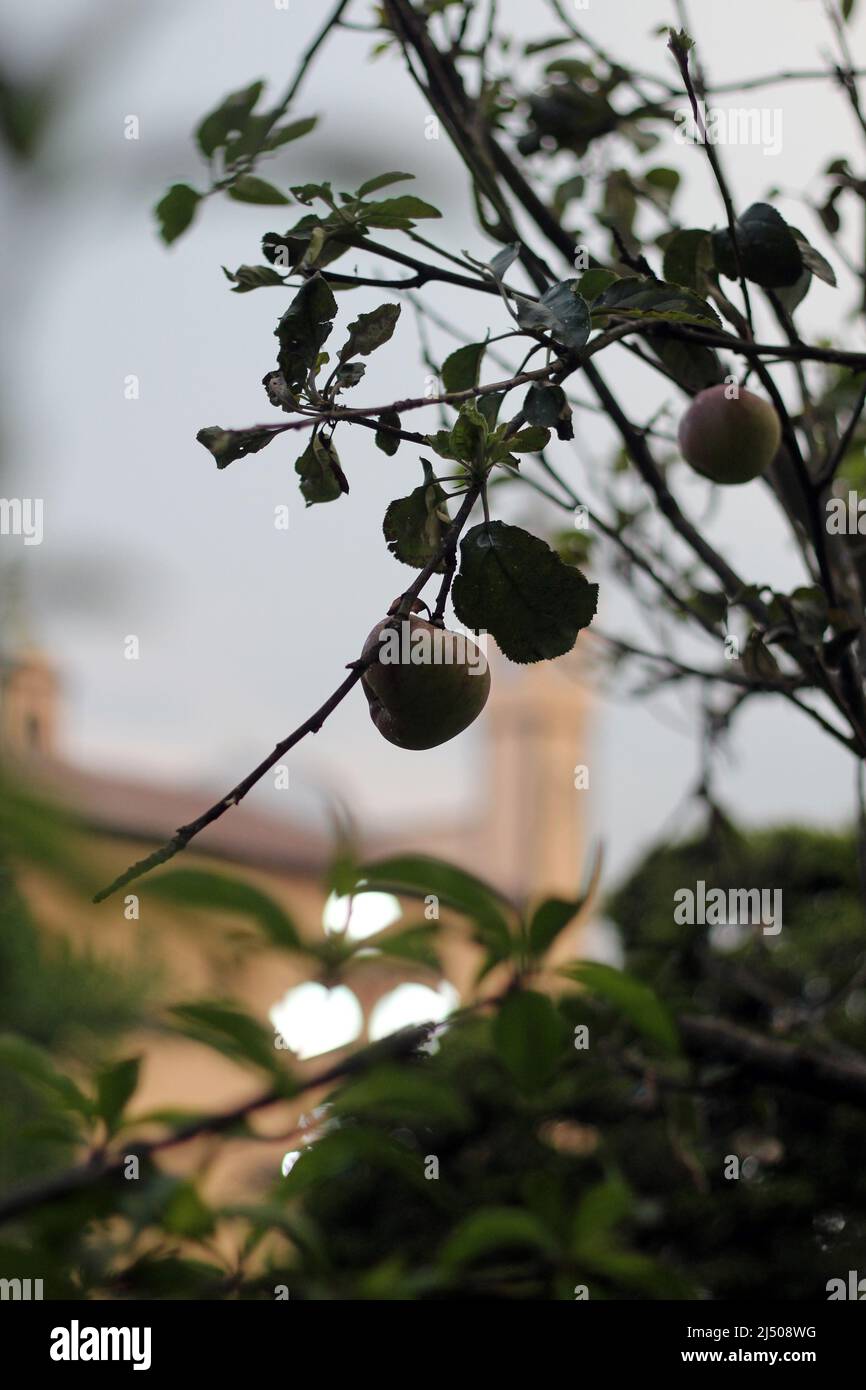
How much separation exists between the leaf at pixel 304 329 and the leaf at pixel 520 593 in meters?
0.08

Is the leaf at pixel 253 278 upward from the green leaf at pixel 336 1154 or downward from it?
upward

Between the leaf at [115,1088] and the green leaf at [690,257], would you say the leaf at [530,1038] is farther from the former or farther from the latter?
the green leaf at [690,257]

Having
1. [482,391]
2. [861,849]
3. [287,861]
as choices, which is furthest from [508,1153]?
[287,861]

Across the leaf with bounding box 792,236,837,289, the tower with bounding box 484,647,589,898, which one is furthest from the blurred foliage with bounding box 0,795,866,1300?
the tower with bounding box 484,647,589,898

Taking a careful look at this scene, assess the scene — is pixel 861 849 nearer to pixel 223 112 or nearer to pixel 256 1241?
pixel 256 1241

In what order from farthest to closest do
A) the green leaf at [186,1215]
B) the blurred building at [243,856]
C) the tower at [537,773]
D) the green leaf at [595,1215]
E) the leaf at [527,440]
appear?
the tower at [537,773]
the green leaf at [595,1215]
the green leaf at [186,1215]
the leaf at [527,440]
the blurred building at [243,856]

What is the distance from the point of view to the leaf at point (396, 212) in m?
0.48

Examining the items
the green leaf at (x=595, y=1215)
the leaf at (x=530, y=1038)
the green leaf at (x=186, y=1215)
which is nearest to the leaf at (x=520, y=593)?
the leaf at (x=530, y=1038)

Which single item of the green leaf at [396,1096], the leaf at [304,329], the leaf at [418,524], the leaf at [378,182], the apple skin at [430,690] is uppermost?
the leaf at [378,182]

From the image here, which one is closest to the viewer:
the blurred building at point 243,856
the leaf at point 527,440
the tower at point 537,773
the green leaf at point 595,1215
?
the blurred building at point 243,856

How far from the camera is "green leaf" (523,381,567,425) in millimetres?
399

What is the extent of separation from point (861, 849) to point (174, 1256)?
1.47 feet

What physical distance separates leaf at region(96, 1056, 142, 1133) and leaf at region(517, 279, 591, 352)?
1.47 feet

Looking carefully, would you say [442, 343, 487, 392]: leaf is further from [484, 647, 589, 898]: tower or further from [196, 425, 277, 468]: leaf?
[484, 647, 589, 898]: tower
